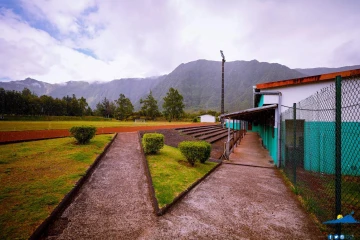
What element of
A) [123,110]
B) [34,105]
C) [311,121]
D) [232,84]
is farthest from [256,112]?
[232,84]

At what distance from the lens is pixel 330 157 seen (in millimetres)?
6559

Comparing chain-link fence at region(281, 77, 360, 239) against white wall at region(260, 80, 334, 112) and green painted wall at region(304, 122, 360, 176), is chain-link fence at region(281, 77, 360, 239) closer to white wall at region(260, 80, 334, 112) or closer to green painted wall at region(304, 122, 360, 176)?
green painted wall at region(304, 122, 360, 176)

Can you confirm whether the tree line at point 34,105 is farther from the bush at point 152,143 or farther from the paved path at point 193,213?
the paved path at point 193,213

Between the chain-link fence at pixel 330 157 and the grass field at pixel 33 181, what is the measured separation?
5.48 metres

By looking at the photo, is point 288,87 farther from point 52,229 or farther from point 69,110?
point 69,110

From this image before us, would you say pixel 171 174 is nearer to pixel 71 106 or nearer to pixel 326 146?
pixel 326 146

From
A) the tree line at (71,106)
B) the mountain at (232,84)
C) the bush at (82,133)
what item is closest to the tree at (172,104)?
the tree line at (71,106)

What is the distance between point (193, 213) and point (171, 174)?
2474 millimetres

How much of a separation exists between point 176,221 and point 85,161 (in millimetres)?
5057

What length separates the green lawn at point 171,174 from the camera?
16.0 feet

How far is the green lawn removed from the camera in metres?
4.88

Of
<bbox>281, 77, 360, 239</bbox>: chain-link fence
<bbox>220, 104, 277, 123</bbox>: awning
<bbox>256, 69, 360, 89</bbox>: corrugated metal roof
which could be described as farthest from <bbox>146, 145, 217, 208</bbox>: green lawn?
<bbox>256, 69, 360, 89</bbox>: corrugated metal roof

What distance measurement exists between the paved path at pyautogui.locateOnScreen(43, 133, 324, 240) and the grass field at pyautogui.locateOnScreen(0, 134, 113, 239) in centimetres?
52

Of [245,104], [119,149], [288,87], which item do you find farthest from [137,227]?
[245,104]
